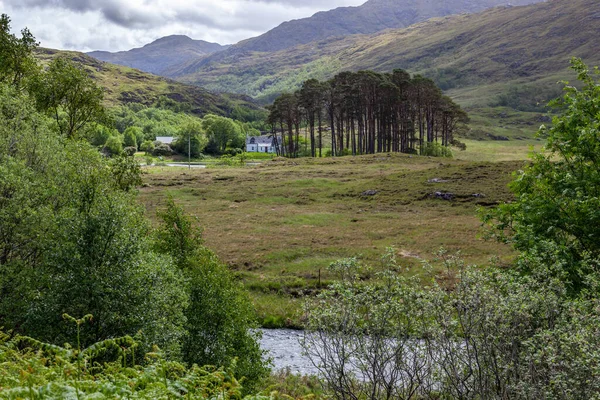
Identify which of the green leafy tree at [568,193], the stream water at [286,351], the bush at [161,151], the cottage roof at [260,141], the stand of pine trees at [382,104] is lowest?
the stream water at [286,351]

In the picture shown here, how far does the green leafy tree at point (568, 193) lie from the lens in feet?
55.7

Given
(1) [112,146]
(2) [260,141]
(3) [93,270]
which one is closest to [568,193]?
(3) [93,270]

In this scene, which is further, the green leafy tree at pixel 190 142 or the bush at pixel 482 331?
the green leafy tree at pixel 190 142

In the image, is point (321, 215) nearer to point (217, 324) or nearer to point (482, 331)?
point (217, 324)

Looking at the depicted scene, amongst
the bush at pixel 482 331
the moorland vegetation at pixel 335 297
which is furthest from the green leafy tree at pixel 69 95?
the bush at pixel 482 331

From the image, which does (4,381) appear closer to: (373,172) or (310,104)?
(373,172)

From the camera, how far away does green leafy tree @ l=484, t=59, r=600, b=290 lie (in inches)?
669

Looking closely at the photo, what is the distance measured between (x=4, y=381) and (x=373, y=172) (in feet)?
260

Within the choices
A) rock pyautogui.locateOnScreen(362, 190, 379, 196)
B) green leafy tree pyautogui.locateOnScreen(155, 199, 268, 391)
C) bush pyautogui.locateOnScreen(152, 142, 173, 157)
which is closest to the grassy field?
rock pyautogui.locateOnScreen(362, 190, 379, 196)

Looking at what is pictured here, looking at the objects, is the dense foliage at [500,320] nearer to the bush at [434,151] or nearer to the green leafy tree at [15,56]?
the green leafy tree at [15,56]

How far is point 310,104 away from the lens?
117 m

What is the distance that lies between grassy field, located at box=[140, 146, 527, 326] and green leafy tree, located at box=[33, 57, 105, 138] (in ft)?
56.3

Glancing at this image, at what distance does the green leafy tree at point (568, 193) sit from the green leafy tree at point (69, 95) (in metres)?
29.7

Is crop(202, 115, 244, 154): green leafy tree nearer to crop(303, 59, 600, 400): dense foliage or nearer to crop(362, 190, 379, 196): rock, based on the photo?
crop(362, 190, 379, 196): rock
